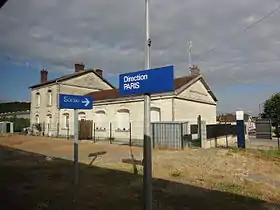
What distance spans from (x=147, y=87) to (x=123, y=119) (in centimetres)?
2408

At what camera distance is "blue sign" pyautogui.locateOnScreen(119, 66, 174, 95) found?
3.96 m

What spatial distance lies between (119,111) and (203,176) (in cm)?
1862

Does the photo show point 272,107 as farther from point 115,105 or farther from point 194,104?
point 115,105

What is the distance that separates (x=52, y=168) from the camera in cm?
1177

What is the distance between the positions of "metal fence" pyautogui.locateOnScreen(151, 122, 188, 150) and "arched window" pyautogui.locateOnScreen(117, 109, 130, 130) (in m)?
7.95

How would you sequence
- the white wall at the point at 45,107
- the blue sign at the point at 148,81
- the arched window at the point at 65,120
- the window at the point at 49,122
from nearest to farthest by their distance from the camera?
the blue sign at the point at 148,81 < the arched window at the point at 65,120 < the white wall at the point at 45,107 < the window at the point at 49,122

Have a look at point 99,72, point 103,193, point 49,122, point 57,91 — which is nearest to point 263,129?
point 99,72

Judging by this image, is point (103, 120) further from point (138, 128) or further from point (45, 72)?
point (45, 72)

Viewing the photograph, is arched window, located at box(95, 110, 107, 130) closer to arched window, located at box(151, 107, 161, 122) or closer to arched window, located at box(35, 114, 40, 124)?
arched window, located at box(151, 107, 161, 122)

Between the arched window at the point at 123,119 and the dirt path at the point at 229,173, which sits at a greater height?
the arched window at the point at 123,119

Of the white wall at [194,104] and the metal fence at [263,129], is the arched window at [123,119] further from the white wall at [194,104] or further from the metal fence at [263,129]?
the metal fence at [263,129]

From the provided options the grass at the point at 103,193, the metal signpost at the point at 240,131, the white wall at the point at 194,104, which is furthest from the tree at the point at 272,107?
the grass at the point at 103,193

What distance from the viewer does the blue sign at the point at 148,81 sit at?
13.0 feet

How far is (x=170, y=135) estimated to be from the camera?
19234 millimetres
